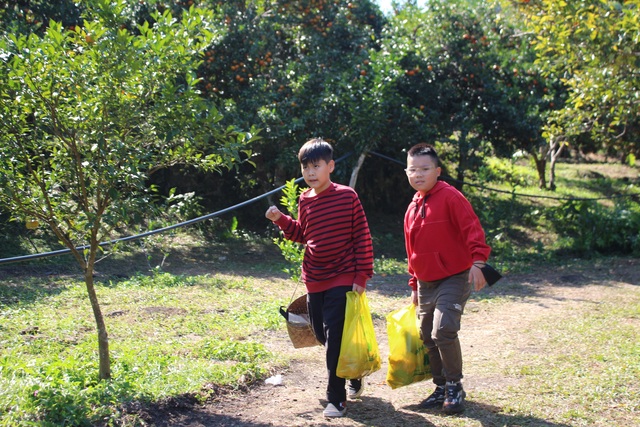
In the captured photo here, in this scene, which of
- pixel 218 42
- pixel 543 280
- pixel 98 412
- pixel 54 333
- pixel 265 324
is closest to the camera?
pixel 98 412

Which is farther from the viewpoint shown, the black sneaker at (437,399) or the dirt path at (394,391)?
the black sneaker at (437,399)

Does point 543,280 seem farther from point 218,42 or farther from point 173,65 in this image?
point 173,65

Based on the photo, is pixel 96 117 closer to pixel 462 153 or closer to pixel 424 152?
pixel 424 152

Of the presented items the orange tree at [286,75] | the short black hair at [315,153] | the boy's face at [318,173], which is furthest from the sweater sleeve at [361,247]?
the orange tree at [286,75]

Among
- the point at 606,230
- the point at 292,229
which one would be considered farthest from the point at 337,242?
the point at 606,230

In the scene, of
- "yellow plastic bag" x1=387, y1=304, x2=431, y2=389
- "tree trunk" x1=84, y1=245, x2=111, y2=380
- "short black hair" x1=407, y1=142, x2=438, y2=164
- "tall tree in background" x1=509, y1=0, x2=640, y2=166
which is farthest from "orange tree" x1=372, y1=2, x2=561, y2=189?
"tree trunk" x1=84, y1=245, x2=111, y2=380

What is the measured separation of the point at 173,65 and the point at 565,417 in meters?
2.99

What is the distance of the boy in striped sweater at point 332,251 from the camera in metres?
4.15

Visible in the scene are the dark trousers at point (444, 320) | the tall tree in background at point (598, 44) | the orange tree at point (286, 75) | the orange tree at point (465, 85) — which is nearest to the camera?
the dark trousers at point (444, 320)

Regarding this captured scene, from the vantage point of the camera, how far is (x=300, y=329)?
452cm

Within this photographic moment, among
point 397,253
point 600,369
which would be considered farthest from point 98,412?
point 397,253

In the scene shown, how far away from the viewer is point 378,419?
4117 millimetres

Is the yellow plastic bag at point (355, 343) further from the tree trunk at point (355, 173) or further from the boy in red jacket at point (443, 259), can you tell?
the tree trunk at point (355, 173)

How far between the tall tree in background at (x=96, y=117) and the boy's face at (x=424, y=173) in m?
1.02
